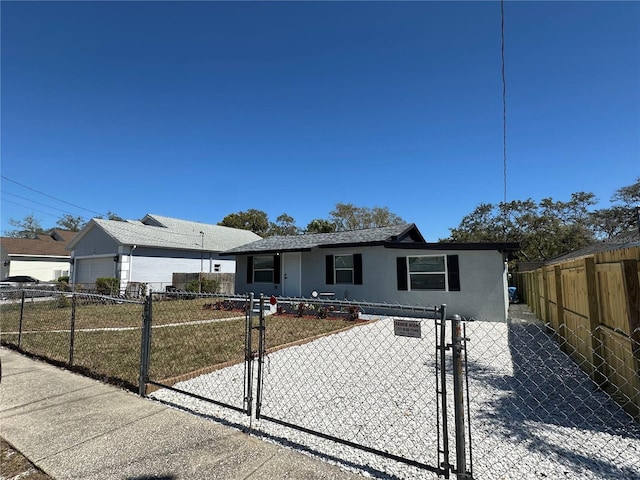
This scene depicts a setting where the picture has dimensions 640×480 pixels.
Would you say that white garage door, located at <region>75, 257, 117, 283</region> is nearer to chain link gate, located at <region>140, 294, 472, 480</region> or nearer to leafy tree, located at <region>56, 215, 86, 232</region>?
chain link gate, located at <region>140, 294, 472, 480</region>

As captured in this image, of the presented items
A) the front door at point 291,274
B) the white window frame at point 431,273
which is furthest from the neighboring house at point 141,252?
the white window frame at point 431,273

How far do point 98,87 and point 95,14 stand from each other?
4552mm

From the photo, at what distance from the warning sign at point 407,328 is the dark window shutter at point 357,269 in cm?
1135

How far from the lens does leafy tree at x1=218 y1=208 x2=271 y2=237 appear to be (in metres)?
47.2

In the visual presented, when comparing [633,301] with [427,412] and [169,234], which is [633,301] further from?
[169,234]

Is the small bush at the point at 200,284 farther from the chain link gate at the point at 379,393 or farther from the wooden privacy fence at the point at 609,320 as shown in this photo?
the wooden privacy fence at the point at 609,320

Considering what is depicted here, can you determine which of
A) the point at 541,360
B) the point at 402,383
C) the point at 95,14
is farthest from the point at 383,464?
the point at 95,14

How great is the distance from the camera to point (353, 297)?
14.0 metres

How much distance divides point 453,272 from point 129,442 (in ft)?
37.0

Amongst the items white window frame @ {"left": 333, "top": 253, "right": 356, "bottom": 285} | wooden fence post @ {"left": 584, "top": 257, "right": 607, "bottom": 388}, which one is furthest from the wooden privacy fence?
white window frame @ {"left": 333, "top": 253, "right": 356, "bottom": 285}

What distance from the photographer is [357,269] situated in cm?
1398

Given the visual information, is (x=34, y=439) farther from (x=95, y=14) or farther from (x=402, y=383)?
(x=95, y=14)

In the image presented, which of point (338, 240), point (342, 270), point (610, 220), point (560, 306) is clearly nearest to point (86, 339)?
point (342, 270)

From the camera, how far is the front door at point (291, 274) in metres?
15.5
